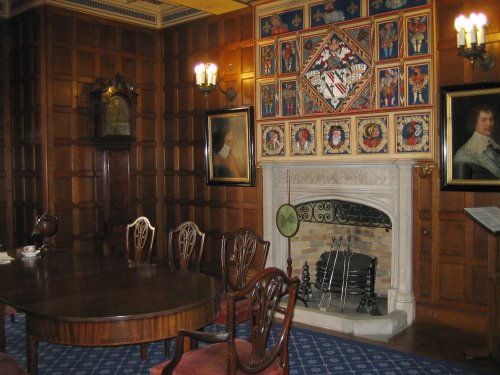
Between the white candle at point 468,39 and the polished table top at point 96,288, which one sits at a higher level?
the white candle at point 468,39

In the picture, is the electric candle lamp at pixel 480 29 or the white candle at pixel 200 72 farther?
the white candle at pixel 200 72

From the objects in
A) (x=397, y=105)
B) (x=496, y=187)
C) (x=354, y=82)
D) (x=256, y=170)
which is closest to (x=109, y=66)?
(x=256, y=170)

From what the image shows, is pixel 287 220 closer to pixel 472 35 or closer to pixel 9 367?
pixel 472 35

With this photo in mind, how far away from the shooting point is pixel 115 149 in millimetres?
6406

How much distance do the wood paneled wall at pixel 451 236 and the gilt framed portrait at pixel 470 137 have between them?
0.09 metres

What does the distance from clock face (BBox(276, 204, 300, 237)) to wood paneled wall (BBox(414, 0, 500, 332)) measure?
1152 mm

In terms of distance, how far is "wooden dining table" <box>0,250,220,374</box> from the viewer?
2.66 meters

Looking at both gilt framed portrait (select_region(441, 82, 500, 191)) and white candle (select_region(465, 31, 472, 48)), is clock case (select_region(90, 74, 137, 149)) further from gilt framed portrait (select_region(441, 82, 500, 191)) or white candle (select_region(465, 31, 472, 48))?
white candle (select_region(465, 31, 472, 48))

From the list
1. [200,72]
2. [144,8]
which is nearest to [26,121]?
[144,8]

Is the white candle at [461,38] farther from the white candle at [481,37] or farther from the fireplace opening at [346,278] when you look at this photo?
the fireplace opening at [346,278]

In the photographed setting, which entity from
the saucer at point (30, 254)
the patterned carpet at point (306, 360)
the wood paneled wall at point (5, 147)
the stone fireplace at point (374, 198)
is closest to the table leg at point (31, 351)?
the patterned carpet at point (306, 360)

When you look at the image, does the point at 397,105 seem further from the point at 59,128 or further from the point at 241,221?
the point at 59,128

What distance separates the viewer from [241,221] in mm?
6266

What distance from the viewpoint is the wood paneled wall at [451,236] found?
4.51 meters
